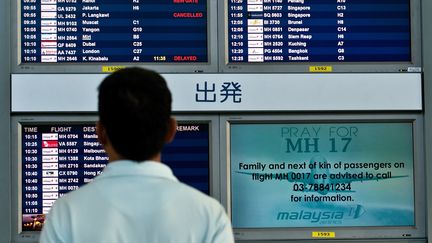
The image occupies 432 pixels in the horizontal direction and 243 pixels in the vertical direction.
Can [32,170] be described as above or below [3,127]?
below

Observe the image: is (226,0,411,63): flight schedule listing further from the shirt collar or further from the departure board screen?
the shirt collar

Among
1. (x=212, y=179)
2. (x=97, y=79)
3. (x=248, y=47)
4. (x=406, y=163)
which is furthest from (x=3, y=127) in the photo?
(x=406, y=163)

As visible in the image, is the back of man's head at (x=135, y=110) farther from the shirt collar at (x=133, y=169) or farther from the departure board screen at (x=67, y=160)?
the departure board screen at (x=67, y=160)

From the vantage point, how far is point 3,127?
362 cm

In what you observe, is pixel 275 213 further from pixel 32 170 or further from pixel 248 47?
pixel 32 170

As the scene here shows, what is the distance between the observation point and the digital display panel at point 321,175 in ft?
12.1

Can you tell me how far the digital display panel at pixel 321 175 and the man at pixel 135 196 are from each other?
218cm

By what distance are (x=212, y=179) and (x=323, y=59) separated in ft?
2.88

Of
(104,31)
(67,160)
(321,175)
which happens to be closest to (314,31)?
(321,175)

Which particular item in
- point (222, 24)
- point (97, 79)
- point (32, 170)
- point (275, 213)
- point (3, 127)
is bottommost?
point (275, 213)

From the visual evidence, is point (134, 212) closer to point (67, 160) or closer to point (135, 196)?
point (135, 196)

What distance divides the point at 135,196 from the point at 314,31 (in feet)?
8.04

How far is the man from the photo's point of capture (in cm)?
146

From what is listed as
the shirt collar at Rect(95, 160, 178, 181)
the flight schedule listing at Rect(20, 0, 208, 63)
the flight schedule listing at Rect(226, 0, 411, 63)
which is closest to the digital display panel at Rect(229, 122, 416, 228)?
the flight schedule listing at Rect(226, 0, 411, 63)
